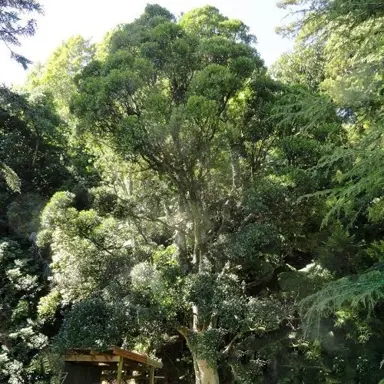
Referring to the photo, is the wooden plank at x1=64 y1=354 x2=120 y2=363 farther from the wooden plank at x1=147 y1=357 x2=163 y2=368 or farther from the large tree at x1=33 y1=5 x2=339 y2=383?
the wooden plank at x1=147 y1=357 x2=163 y2=368

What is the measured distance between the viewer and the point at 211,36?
30.6ft

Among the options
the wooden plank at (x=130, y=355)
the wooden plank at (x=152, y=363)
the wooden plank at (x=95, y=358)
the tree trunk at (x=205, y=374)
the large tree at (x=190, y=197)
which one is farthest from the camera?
the wooden plank at (x=152, y=363)

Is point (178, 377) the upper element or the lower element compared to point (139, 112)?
lower

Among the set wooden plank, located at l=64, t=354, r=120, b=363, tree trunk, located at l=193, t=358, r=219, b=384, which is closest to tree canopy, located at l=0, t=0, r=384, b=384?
tree trunk, located at l=193, t=358, r=219, b=384

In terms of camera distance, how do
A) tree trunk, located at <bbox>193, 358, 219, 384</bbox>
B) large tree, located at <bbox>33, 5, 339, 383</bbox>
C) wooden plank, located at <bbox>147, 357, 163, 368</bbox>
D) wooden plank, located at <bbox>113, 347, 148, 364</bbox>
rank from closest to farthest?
wooden plank, located at <bbox>113, 347, 148, 364</bbox> < large tree, located at <bbox>33, 5, 339, 383</bbox> < tree trunk, located at <bbox>193, 358, 219, 384</bbox> < wooden plank, located at <bbox>147, 357, 163, 368</bbox>

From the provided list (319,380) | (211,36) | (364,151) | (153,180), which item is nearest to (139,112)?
(153,180)

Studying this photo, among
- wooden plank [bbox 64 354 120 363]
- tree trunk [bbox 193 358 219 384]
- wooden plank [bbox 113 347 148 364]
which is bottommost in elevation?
tree trunk [bbox 193 358 219 384]

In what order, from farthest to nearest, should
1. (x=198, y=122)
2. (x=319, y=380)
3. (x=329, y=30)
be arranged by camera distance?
(x=319, y=380) < (x=198, y=122) < (x=329, y=30)

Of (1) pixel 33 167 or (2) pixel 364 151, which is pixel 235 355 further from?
(1) pixel 33 167

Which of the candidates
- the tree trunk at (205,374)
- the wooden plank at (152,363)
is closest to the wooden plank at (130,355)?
the wooden plank at (152,363)

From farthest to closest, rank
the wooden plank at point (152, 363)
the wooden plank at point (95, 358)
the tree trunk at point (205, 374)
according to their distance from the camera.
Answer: the wooden plank at point (152, 363) → the tree trunk at point (205, 374) → the wooden plank at point (95, 358)

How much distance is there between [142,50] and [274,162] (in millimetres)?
3524

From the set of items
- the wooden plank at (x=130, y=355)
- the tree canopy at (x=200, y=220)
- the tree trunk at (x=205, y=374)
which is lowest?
the tree trunk at (x=205, y=374)

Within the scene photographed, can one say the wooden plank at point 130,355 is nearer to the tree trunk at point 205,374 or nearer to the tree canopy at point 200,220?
the tree canopy at point 200,220
